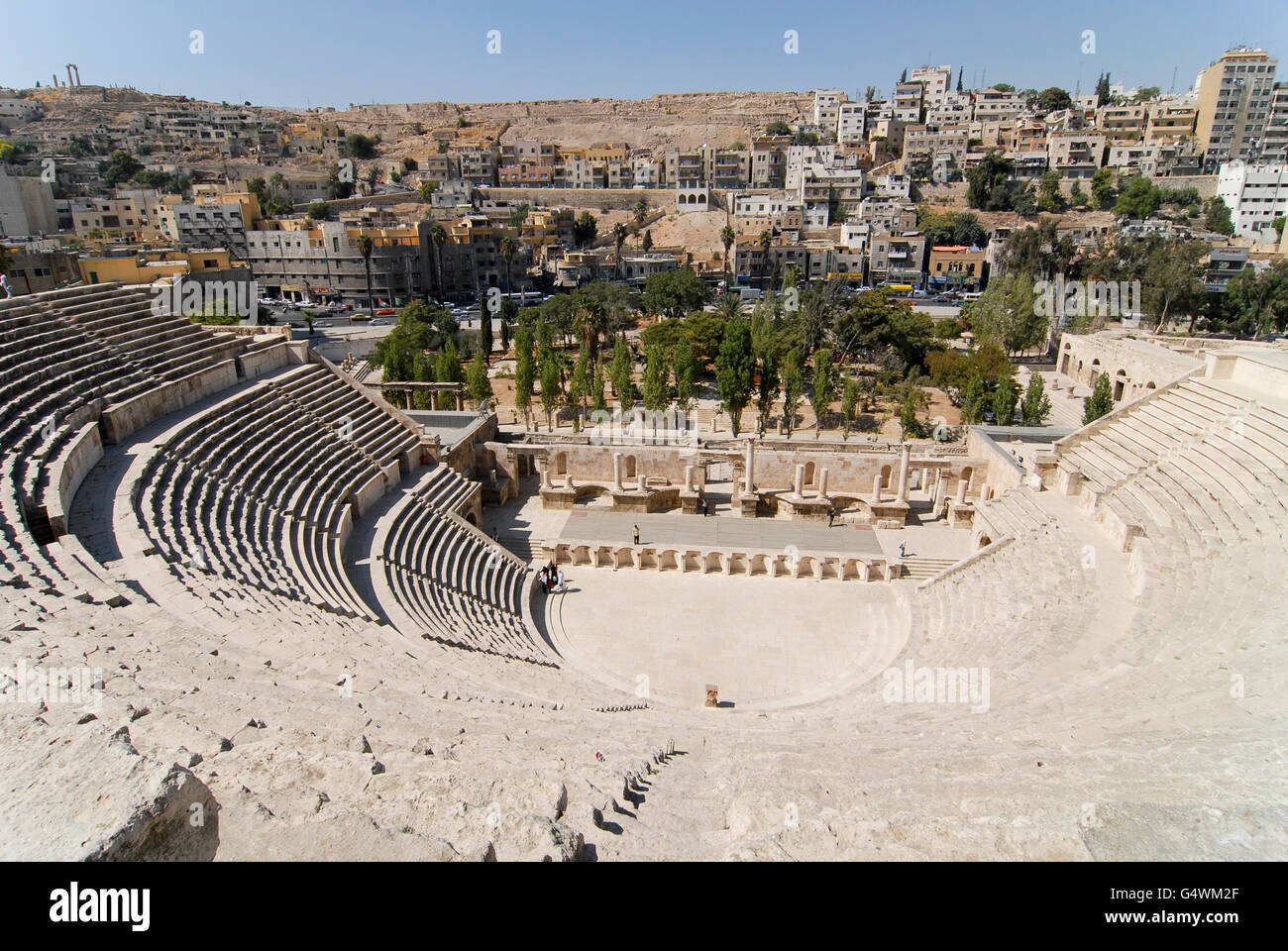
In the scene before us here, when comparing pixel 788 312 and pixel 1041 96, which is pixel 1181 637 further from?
pixel 1041 96

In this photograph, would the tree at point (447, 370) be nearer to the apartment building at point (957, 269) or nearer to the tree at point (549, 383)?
the tree at point (549, 383)

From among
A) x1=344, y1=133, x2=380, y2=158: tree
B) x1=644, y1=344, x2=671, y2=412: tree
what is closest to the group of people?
x1=644, y1=344, x2=671, y2=412: tree

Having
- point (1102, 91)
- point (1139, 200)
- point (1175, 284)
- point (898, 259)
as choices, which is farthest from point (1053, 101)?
point (1175, 284)

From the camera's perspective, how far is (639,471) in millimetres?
29750

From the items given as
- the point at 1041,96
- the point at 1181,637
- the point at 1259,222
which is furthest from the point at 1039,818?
the point at 1041,96

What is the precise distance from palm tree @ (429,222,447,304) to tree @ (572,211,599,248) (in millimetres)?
22744

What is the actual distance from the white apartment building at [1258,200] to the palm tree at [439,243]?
3606 inches

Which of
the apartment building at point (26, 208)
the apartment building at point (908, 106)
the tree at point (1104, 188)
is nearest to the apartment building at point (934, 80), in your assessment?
the apartment building at point (908, 106)

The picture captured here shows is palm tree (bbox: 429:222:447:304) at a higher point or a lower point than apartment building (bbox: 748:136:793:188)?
lower

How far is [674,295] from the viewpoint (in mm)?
67562

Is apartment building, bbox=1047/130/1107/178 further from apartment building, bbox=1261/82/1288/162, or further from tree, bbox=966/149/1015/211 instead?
apartment building, bbox=1261/82/1288/162

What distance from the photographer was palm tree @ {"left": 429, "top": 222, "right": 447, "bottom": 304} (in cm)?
7812

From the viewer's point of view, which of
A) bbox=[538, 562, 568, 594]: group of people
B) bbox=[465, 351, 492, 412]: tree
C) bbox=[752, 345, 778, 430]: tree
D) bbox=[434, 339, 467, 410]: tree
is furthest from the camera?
bbox=[434, 339, 467, 410]: tree

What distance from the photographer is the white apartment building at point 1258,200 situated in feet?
267
